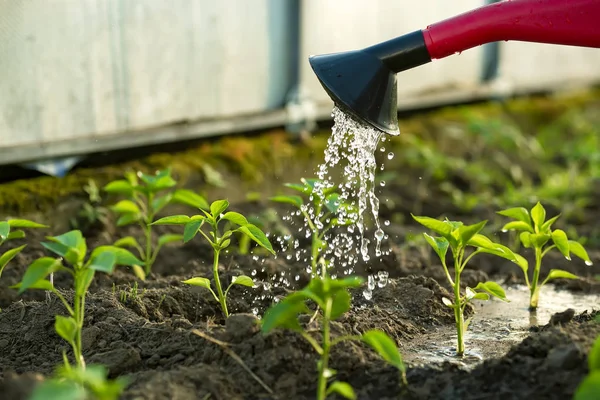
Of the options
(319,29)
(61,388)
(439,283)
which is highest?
(319,29)

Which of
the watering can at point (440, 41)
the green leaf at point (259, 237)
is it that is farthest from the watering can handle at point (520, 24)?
the green leaf at point (259, 237)

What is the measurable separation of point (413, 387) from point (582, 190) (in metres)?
2.99

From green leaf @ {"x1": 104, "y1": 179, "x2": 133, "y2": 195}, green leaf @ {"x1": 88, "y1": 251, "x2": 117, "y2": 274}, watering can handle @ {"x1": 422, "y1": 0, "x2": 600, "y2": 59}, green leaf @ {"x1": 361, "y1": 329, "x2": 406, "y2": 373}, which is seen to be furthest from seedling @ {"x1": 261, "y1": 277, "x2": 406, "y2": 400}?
green leaf @ {"x1": 104, "y1": 179, "x2": 133, "y2": 195}

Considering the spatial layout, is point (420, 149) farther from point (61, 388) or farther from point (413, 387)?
point (61, 388)

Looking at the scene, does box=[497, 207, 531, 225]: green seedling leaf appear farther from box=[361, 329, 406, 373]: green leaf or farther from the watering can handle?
box=[361, 329, 406, 373]: green leaf

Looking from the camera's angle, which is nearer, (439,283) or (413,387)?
(413,387)

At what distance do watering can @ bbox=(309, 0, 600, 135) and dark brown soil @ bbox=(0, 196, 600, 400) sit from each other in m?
0.64

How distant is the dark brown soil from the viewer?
7.16 feet

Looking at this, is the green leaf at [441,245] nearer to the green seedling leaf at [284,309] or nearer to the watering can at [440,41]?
the watering can at [440,41]

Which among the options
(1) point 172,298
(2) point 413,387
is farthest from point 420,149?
(2) point 413,387

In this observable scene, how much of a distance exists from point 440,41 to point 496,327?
101cm

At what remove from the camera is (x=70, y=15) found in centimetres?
378

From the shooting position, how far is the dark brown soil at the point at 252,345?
2.18 metres

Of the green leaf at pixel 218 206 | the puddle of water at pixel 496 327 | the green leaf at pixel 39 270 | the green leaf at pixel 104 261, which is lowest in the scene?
the puddle of water at pixel 496 327
